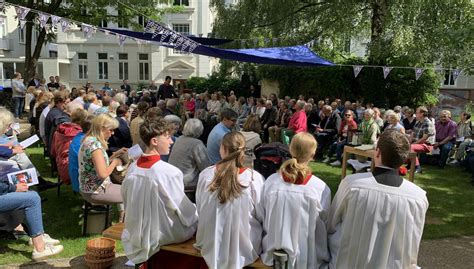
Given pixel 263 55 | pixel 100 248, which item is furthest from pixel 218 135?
pixel 263 55

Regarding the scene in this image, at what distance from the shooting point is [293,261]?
2.60m

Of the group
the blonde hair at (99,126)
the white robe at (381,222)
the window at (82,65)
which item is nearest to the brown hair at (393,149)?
the white robe at (381,222)

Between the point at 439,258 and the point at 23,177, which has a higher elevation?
the point at 23,177

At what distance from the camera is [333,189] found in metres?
6.48

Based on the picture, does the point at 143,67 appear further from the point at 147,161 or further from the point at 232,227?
the point at 232,227

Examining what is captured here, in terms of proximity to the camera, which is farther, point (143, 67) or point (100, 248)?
point (143, 67)

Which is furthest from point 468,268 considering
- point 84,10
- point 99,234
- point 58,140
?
point 84,10

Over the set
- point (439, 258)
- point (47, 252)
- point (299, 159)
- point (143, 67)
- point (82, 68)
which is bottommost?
point (439, 258)

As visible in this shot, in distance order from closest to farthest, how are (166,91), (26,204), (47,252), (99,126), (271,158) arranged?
(26,204) < (47,252) < (99,126) < (271,158) < (166,91)

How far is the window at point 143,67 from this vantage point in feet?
97.0

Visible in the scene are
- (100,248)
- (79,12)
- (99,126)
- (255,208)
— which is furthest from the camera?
(79,12)

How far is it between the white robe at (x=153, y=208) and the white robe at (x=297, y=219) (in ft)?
2.19

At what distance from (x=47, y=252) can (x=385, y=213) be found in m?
3.09

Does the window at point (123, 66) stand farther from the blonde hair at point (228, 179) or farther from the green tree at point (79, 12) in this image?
the blonde hair at point (228, 179)
